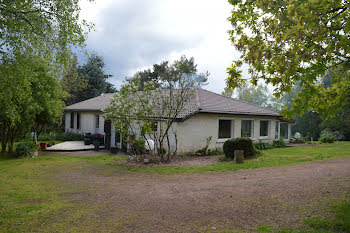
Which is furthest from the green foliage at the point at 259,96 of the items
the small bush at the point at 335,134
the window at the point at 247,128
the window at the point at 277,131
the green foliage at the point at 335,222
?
the green foliage at the point at 335,222

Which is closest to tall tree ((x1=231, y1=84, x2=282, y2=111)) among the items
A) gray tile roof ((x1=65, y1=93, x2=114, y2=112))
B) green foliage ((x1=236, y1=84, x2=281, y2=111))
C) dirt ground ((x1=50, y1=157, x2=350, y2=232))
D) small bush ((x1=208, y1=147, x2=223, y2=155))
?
green foliage ((x1=236, y1=84, x2=281, y2=111))

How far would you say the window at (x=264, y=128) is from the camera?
2080cm

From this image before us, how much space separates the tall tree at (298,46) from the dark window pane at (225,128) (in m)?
10.9

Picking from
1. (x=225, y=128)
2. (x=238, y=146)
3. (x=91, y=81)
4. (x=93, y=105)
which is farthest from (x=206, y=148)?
(x=91, y=81)

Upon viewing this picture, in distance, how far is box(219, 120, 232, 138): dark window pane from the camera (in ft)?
57.7

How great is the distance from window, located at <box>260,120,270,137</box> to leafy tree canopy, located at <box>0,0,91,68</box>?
613 inches

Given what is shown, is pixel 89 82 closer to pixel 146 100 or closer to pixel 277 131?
pixel 277 131

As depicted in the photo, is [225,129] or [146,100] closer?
[146,100]

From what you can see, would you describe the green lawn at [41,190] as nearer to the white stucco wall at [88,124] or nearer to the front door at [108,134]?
the front door at [108,134]

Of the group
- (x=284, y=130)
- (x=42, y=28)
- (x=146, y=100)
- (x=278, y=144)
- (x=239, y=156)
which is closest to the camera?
(x=42, y=28)

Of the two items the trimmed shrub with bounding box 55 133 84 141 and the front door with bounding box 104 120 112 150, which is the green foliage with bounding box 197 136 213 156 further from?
the trimmed shrub with bounding box 55 133 84 141

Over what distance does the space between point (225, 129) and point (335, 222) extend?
13.4 m

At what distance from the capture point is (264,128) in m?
21.0

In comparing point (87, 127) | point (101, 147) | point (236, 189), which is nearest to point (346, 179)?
point (236, 189)
